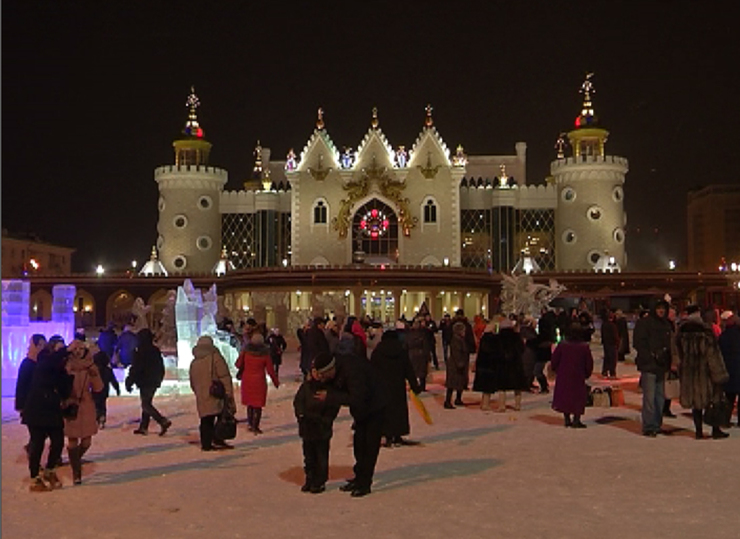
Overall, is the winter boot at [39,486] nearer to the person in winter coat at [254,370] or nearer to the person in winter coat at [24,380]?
the person in winter coat at [24,380]

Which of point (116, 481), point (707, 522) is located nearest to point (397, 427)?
point (116, 481)

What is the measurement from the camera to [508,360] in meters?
12.5

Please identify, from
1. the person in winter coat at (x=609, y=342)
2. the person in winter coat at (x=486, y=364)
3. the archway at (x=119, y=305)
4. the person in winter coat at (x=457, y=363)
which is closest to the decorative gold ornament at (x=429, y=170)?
the archway at (x=119, y=305)

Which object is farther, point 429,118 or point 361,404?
point 429,118

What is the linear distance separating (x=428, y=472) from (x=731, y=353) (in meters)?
4.39

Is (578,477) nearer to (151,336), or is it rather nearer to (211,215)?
(151,336)

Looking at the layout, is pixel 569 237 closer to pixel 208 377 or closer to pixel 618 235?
pixel 618 235

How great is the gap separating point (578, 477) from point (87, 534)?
4.33 m

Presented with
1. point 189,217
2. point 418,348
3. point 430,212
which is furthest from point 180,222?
point 418,348

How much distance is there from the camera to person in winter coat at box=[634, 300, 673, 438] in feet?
33.8

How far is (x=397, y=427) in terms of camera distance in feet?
30.8

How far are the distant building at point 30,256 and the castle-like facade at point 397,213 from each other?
48.4ft

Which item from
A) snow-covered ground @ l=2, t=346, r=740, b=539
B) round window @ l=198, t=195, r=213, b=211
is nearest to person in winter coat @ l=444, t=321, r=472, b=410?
snow-covered ground @ l=2, t=346, r=740, b=539

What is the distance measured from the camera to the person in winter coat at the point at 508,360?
1235 cm
